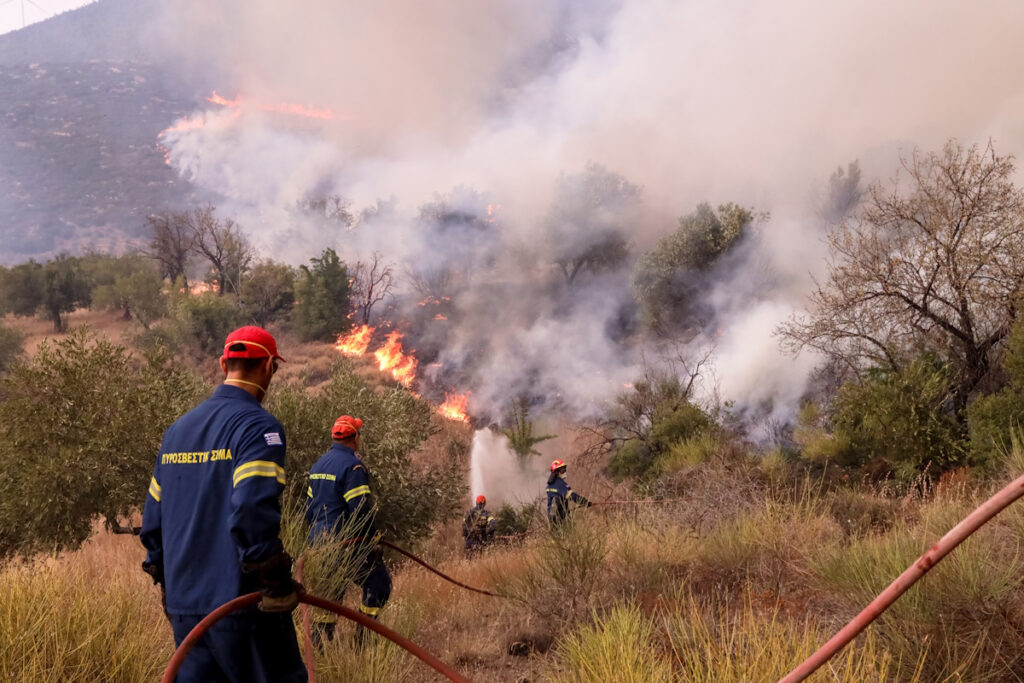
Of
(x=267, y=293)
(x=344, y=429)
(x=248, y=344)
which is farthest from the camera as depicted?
(x=267, y=293)

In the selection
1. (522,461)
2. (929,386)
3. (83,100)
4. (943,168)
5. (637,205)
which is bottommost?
(522,461)

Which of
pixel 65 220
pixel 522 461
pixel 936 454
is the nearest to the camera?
pixel 936 454

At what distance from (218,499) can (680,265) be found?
121ft

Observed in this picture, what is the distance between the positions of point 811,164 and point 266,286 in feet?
137

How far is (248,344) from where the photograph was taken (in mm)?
3205

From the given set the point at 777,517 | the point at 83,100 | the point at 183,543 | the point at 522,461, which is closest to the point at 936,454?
the point at 777,517

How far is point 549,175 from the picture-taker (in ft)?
A: 241

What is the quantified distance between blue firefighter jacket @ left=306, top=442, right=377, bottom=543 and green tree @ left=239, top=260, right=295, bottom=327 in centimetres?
3817

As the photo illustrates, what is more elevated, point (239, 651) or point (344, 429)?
point (344, 429)

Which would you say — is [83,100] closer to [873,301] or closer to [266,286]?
[266,286]

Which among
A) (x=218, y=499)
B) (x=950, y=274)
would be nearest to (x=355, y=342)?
(x=950, y=274)

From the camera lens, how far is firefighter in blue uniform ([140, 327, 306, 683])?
2.76 meters

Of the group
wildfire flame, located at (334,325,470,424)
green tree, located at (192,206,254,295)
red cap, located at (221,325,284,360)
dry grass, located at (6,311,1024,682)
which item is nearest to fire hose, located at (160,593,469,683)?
dry grass, located at (6,311,1024,682)

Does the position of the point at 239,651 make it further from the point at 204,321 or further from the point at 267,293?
the point at 267,293
